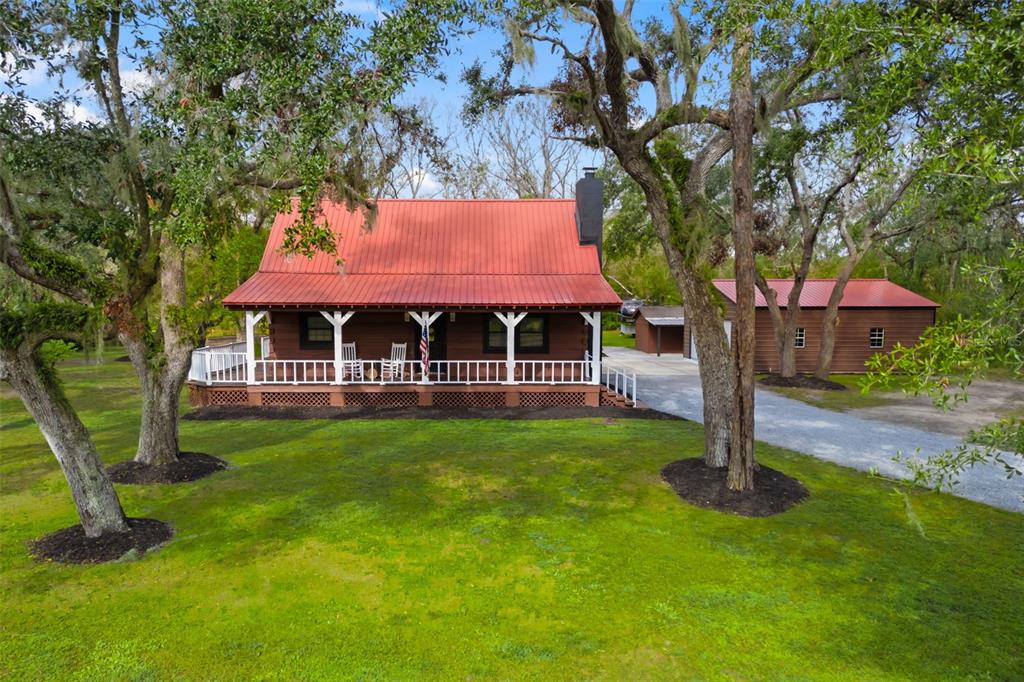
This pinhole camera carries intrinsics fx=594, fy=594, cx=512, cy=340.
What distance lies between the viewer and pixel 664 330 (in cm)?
3103

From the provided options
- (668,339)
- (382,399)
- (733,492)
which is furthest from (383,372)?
(668,339)

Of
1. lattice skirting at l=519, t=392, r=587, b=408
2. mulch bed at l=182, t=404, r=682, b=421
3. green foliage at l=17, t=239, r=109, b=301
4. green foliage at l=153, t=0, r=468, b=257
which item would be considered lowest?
mulch bed at l=182, t=404, r=682, b=421

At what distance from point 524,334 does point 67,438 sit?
40.2 ft

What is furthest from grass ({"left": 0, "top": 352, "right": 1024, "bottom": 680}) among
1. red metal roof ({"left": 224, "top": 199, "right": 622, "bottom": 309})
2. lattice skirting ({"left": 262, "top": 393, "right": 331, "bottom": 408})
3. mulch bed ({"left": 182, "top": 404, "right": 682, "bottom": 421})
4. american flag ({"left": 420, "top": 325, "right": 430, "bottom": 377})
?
red metal roof ({"left": 224, "top": 199, "right": 622, "bottom": 309})

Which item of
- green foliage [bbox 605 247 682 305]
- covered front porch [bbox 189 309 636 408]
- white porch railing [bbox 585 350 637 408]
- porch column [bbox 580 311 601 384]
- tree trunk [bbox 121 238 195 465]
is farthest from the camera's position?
green foliage [bbox 605 247 682 305]

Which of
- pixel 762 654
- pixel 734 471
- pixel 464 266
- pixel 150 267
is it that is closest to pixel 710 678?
pixel 762 654

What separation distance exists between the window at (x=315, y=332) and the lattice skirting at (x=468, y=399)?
3.99 meters

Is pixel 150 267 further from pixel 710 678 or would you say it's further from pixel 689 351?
pixel 689 351

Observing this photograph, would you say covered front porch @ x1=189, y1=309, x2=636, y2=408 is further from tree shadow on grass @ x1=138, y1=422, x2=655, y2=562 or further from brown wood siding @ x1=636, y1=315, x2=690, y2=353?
brown wood siding @ x1=636, y1=315, x2=690, y2=353

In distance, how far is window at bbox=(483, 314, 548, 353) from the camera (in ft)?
58.2

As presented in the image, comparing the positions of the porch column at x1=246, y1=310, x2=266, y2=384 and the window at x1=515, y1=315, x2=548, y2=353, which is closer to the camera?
the porch column at x1=246, y1=310, x2=266, y2=384

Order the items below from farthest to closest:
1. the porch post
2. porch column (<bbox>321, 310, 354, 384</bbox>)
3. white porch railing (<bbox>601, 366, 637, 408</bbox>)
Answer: white porch railing (<bbox>601, 366, 637, 408</bbox>), porch column (<bbox>321, 310, 354, 384</bbox>), the porch post

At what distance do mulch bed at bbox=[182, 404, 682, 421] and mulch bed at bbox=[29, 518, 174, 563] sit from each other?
291 inches

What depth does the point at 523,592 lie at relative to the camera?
6234 millimetres
